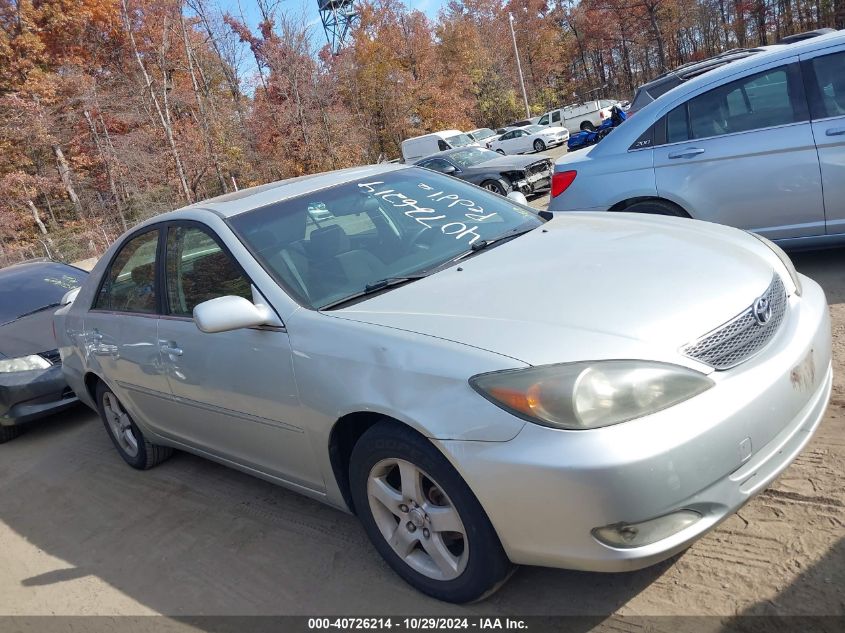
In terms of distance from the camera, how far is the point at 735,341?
7.60ft

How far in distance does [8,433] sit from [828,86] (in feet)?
23.6

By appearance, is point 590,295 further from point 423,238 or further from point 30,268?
point 30,268

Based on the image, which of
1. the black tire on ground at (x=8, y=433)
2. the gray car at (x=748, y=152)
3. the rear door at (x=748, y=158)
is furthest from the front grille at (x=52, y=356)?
the rear door at (x=748, y=158)

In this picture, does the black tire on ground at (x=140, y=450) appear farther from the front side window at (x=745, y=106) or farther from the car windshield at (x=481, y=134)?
the car windshield at (x=481, y=134)

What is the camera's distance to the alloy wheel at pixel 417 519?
2422 mm

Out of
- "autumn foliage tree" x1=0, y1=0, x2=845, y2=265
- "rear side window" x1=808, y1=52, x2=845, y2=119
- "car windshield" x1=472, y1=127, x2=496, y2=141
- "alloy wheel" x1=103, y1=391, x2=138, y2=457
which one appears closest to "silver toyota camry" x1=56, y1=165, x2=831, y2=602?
"alloy wheel" x1=103, y1=391, x2=138, y2=457

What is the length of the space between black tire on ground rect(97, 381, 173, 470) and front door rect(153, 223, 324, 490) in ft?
2.23

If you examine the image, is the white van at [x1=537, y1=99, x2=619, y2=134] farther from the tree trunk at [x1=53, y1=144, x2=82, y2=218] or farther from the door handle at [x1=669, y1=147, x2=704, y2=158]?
the door handle at [x1=669, y1=147, x2=704, y2=158]

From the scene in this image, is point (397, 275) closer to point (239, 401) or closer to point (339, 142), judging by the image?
point (239, 401)

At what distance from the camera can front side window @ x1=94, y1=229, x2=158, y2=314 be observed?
12.7 feet

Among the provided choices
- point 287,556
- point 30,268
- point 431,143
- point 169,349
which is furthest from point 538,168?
point 431,143

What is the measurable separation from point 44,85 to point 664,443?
96.7ft

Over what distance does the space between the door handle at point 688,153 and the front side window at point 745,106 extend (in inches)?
5.1

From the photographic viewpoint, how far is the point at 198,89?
1087 inches
